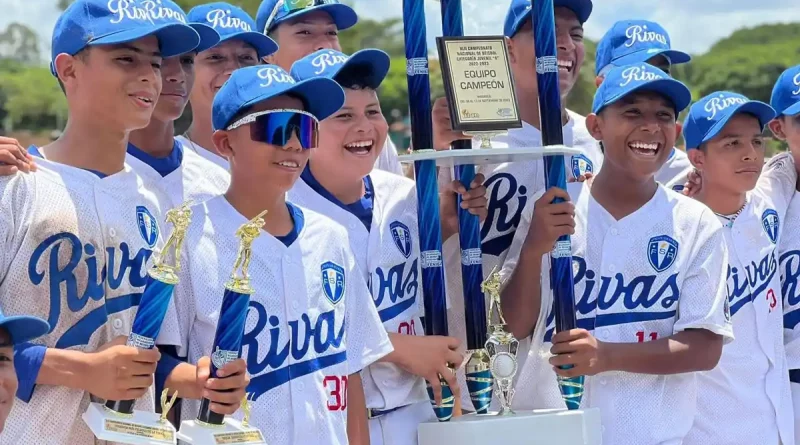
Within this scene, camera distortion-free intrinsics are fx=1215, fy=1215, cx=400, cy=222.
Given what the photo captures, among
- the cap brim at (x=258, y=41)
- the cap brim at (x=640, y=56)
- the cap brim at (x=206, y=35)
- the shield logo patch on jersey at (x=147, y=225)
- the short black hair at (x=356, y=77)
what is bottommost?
the shield logo patch on jersey at (x=147, y=225)

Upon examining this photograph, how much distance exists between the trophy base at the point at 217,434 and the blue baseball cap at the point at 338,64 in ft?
4.51

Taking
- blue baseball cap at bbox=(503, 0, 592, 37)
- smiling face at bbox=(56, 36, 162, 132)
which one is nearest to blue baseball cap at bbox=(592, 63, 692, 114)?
blue baseball cap at bbox=(503, 0, 592, 37)

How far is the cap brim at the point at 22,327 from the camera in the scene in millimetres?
2949

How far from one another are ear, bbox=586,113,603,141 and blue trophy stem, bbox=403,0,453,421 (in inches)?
35.3

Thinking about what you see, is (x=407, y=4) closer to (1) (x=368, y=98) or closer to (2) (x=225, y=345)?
(1) (x=368, y=98)

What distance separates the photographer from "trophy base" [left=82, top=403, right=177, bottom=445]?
3.33 m

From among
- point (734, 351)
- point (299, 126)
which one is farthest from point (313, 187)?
point (734, 351)

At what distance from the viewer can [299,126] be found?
3859mm

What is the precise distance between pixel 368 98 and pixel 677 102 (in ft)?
4.16

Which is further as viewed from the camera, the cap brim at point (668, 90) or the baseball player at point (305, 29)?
the baseball player at point (305, 29)

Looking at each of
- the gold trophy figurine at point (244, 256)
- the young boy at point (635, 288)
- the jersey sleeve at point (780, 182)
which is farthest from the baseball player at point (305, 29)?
the gold trophy figurine at point (244, 256)

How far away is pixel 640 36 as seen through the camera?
6.25m

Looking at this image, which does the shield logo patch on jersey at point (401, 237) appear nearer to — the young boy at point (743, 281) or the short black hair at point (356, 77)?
the short black hair at point (356, 77)

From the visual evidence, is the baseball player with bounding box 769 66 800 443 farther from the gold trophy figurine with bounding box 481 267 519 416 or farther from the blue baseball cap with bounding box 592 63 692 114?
the gold trophy figurine with bounding box 481 267 519 416
